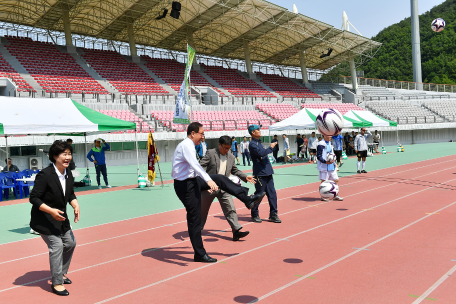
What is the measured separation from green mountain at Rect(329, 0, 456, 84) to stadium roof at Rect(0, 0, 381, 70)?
44.5m

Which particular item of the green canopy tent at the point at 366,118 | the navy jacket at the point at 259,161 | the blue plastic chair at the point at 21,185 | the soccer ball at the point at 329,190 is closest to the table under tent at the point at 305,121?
the green canopy tent at the point at 366,118

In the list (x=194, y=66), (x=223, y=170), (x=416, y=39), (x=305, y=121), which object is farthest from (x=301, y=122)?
(x=416, y=39)

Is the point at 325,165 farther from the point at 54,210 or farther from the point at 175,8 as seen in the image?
the point at 175,8

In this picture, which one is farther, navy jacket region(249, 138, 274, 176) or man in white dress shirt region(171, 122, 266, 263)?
navy jacket region(249, 138, 274, 176)

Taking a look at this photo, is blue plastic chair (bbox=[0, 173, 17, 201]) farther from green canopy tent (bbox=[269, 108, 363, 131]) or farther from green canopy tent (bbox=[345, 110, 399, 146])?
green canopy tent (bbox=[345, 110, 399, 146])

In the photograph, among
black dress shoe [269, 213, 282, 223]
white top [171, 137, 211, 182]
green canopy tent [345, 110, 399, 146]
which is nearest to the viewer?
white top [171, 137, 211, 182]

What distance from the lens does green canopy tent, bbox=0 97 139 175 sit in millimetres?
11547

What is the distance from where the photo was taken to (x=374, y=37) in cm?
10919

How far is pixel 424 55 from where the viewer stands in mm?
95250

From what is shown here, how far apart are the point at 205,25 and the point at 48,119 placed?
107 ft

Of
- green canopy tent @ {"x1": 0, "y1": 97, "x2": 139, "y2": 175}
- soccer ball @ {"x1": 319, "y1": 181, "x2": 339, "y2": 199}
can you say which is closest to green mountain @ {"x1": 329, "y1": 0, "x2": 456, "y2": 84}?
green canopy tent @ {"x1": 0, "y1": 97, "x2": 139, "y2": 175}

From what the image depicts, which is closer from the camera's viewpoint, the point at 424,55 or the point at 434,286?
the point at 434,286

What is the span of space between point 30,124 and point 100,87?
23.2 metres

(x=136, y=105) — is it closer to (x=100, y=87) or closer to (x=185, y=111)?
(x=100, y=87)
